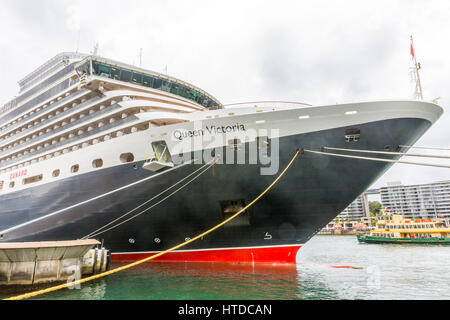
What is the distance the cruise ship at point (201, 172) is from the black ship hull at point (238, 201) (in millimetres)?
43

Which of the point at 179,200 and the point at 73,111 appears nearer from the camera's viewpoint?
the point at 179,200

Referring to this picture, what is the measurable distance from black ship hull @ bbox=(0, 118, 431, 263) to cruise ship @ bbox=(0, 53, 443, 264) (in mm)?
43

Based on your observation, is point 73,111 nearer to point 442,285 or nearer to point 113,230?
point 113,230

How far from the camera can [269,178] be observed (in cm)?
1038

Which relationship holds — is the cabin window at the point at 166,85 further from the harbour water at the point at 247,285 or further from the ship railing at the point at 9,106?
the ship railing at the point at 9,106

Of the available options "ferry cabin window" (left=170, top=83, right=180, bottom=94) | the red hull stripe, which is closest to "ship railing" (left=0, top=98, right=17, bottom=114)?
"ferry cabin window" (left=170, top=83, right=180, bottom=94)

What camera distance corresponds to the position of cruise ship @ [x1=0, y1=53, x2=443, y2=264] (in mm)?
9961

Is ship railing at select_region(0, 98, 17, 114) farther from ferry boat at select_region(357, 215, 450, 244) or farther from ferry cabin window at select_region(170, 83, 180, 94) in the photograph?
ferry boat at select_region(357, 215, 450, 244)

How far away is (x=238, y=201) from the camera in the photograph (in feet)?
36.4

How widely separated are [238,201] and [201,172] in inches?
79.3

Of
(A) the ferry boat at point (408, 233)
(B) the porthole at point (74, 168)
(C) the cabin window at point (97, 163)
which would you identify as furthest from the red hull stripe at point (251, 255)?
(A) the ferry boat at point (408, 233)

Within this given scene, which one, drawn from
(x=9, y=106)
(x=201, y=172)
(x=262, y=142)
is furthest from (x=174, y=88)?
(x=9, y=106)
